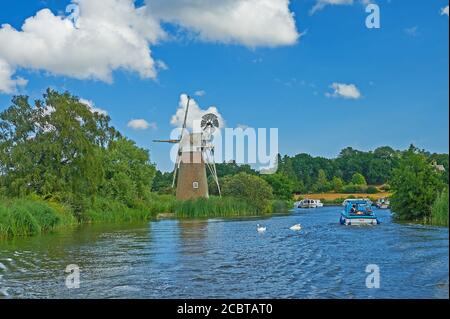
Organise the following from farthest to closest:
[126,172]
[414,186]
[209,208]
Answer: [209,208], [126,172], [414,186]

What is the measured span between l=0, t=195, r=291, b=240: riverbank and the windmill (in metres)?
1.90

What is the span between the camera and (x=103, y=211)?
38.7m

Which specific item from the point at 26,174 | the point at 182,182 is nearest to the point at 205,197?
the point at 182,182

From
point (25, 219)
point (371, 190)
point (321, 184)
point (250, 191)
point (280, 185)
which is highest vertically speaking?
point (321, 184)

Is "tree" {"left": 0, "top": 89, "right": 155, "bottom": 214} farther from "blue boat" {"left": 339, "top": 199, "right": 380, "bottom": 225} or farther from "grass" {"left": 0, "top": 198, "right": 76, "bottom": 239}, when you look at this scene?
"blue boat" {"left": 339, "top": 199, "right": 380, "bottom": 225}

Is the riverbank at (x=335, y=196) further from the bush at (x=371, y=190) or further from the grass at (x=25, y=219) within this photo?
the grass at (x=25, y=219)

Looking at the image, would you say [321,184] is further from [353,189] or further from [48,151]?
[48,151]

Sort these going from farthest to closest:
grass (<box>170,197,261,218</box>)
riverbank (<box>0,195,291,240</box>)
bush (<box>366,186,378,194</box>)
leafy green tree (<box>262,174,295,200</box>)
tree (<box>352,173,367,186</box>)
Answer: tree (<box>352,173,367,186</box>), bush (<box>366,186,378,194</box>), leafy green tree (<box>262,174,295,200</box>), grass (<box>170,197,261,218</box>), riverbank (<box>0,195,291,240</box>)

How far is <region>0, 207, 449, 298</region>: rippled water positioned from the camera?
10.5 meters

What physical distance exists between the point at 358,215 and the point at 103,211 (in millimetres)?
18940

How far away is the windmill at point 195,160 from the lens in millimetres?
52062

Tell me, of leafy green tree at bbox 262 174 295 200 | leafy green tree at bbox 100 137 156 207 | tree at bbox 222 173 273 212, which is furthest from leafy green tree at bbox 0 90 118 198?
leafy green tree at bbox 262 174 295 200

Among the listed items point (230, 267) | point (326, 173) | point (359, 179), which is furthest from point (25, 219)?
point (326, 173)
